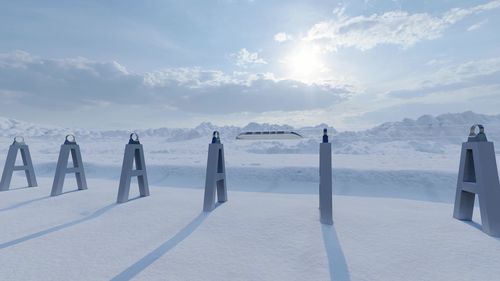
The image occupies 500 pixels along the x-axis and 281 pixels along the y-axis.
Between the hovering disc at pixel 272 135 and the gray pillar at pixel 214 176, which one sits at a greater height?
the hovering disc at pixel 272 135

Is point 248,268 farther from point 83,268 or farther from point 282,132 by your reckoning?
point 282,132

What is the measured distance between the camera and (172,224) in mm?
3721

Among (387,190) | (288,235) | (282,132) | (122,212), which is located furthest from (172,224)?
(387,190)

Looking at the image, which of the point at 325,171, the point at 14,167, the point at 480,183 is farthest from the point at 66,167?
the point at 480,183

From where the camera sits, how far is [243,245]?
9.77 feet

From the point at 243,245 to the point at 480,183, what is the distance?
3.04 m

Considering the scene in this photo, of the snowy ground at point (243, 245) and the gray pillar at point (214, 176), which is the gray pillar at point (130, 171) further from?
the gray pillar at point (214, 176)

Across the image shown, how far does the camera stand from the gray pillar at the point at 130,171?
5.10 meters

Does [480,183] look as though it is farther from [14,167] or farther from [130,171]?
[14,167]

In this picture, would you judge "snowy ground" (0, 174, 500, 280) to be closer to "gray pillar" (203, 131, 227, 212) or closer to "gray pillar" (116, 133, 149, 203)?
"gray pillar" (203, 131, 227, 212)

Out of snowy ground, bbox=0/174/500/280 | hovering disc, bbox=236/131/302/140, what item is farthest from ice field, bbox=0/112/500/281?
hovering disc, bbox=236/131/302/140

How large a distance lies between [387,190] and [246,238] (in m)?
7.10

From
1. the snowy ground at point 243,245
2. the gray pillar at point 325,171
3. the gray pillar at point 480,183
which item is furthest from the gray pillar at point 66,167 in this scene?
the gray pillar at point 480,183

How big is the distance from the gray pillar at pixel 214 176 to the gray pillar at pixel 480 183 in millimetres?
3554
